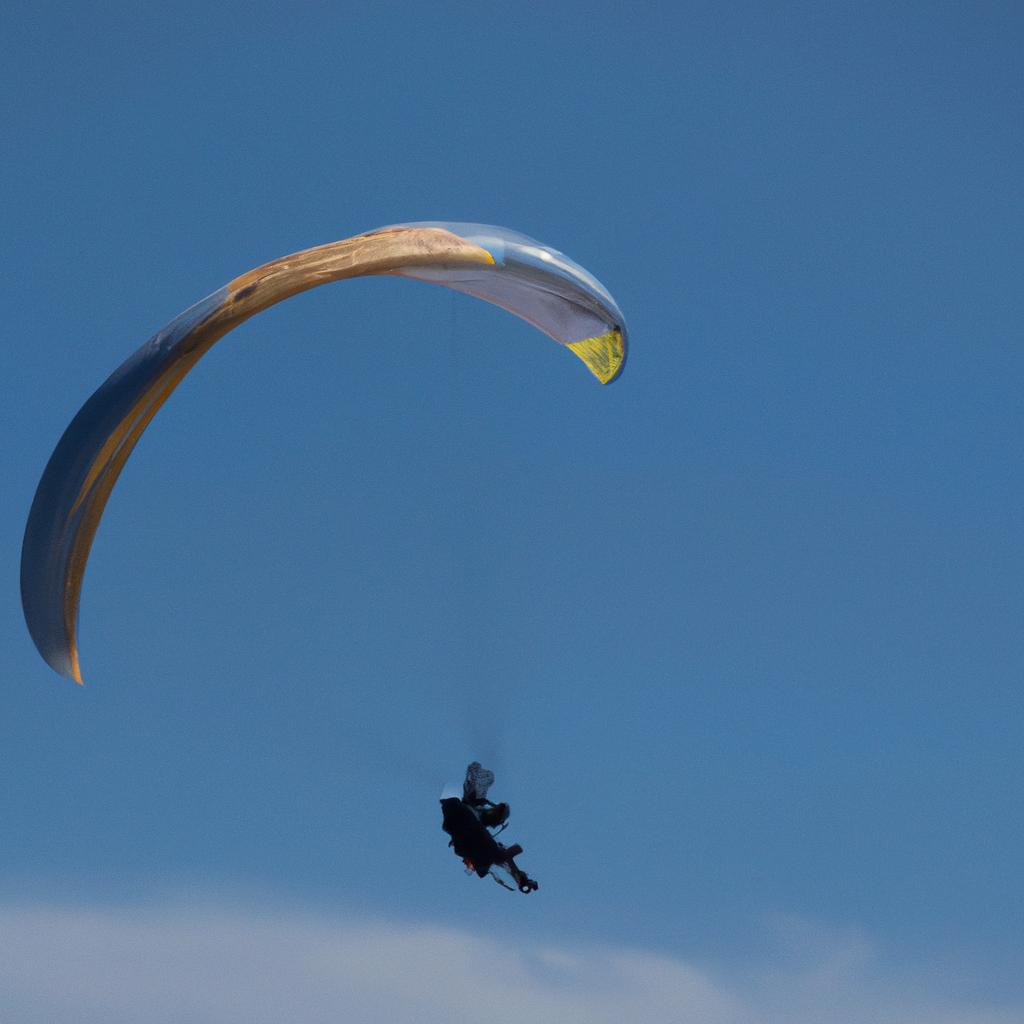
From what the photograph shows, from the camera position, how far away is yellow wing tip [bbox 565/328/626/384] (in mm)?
40094

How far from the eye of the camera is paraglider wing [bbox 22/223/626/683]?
33906 mm

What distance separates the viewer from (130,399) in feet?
111

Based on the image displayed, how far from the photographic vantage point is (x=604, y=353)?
40.6 metres

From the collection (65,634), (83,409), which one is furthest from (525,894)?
(83,409)

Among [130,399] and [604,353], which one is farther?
[604,353]

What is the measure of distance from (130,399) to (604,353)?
36.1 ft

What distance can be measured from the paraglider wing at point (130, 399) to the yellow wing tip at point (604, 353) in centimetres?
419

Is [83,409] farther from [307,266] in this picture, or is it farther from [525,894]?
[525,894]

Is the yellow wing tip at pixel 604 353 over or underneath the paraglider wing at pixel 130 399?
over

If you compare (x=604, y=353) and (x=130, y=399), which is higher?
(x=604, y=353)

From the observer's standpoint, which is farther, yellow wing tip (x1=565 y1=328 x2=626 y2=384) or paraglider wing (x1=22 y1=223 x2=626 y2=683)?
yellow wing tip (x1=565 y1=328 x2=626 y2=384)

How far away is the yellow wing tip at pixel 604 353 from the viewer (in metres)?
40.1

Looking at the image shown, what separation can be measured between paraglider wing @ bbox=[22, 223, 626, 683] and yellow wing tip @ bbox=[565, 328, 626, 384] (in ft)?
13.8

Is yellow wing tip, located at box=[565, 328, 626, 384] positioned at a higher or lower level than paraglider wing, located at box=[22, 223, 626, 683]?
higher
